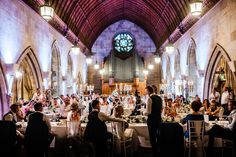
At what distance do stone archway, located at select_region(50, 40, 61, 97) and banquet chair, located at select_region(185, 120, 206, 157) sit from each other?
469 inches

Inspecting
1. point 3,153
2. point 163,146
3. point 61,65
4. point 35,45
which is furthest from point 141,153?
point 61,65

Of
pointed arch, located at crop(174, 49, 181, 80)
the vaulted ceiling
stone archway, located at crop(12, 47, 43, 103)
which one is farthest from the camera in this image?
pointed arch, located at crop(174, 49, 181, 80)

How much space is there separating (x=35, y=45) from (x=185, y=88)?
9.15 m

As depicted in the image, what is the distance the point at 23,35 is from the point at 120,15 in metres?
18.4

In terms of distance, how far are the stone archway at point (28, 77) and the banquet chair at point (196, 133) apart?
7.69 m

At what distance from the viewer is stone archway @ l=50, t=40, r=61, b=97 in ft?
61.9

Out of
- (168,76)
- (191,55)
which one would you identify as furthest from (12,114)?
(168,76)

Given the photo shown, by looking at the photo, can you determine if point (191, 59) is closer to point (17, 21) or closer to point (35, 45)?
point (35, 45)

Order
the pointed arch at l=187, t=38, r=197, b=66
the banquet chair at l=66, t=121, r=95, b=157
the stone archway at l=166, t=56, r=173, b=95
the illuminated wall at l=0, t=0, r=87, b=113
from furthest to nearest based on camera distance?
the stone archway at l=166, t=56, r=173, b=95, the pointed arch at l=187, t=38, r=197, b=66, the illuminated wall at l=0, t=0, r=87, b=113, the banquet chair at l=66, t=121, r=95, b=157

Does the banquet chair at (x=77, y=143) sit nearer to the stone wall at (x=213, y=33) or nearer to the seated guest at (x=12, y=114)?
the seated guest at (x=12, y=114)

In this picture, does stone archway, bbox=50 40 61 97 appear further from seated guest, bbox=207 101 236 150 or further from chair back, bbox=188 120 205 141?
seated guest, bbox=207 101 236 150

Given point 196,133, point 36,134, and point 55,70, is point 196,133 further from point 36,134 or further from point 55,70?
point 55,70

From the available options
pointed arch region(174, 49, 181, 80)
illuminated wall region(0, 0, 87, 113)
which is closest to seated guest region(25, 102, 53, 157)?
illuminated wall region(0, 0, 87, 113)

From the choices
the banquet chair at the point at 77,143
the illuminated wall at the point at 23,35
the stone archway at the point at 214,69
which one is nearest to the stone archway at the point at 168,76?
the illuminated wall at the point at 23,35
